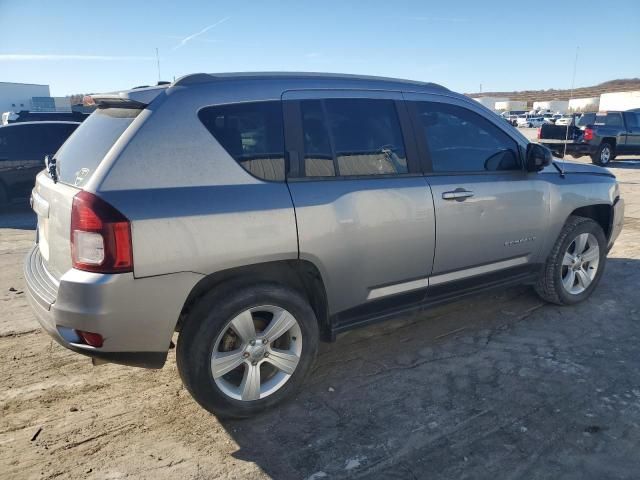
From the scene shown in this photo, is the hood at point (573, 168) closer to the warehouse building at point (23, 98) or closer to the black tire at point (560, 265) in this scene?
the black tire at point (560, 265)

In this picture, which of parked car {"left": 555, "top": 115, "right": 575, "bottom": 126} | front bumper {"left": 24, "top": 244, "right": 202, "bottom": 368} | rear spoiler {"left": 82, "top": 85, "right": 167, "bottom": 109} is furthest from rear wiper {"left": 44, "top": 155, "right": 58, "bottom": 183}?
parked car {"left": 555, "top": 115, "right": 575, "bottom": 126}

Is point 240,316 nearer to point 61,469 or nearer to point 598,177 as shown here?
point 61,469

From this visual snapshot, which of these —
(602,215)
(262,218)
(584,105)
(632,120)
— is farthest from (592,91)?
(262,218)

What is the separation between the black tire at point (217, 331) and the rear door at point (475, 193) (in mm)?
1205

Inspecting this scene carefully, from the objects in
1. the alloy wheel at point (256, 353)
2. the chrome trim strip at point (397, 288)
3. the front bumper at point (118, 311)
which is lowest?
the alloy wheel at point (256, 353)

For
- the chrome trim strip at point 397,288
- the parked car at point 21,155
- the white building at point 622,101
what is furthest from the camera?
the white building at point 622,101

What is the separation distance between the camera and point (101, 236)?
2285 mm

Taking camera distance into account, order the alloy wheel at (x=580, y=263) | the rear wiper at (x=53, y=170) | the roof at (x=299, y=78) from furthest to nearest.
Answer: the alloy wheel at (x=580, y=263), the rear wiper at (x=53, y=170), the roof at (x=299, y=78)

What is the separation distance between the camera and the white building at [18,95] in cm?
5044

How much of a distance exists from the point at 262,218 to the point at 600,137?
1739 centimetres

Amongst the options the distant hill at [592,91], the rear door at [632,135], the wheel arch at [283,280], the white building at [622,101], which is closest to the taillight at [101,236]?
the wheel arch at [283,280]

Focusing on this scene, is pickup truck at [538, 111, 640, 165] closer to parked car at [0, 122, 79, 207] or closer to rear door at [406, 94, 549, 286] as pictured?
rear door at [406, 94, 549, 286]

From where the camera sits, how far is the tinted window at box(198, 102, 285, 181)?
2645 millimetres

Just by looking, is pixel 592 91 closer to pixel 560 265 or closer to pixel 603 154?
pixel 603 154
